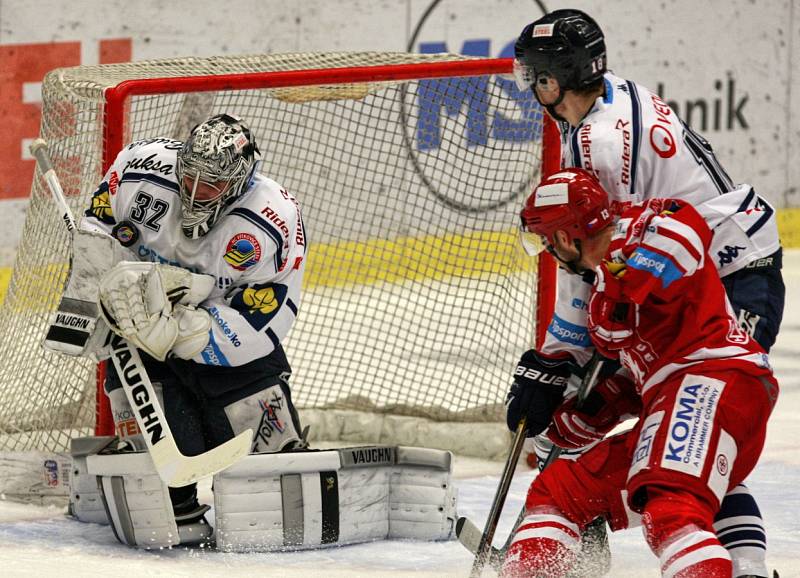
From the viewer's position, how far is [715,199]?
2963 millimetres

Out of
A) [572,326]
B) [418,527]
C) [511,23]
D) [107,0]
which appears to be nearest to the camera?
[572,326]

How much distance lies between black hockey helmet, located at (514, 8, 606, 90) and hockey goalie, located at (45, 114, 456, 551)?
722 millimetres

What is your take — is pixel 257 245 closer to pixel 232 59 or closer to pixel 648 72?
pixel 232 59

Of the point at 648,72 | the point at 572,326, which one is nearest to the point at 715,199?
the point at 572,326

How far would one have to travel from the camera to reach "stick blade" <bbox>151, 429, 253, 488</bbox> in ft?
10.6

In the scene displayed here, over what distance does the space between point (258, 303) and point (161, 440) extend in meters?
0.37

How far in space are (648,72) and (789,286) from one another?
1.30m

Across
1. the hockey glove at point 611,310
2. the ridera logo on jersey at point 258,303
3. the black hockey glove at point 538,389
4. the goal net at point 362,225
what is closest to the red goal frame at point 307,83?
the goal net at point 362,225

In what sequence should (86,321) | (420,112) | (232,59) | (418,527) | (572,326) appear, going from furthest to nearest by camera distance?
(420,112), (232,59), (418,527), (86,321), (572,326)

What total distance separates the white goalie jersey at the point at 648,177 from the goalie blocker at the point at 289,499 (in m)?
0.69

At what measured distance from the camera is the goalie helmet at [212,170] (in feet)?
10.8

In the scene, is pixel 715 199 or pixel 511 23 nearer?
pixel 715 199

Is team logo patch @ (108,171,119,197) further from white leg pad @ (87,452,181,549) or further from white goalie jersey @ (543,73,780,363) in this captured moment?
white goalie jersey @ (543,73,780,363)

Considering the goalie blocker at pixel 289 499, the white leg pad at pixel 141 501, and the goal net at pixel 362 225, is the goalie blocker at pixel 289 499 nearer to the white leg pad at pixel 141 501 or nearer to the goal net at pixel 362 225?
the white leg pad at pixel 141 501
